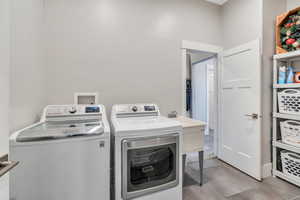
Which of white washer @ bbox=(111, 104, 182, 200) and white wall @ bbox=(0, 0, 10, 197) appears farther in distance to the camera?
white washer @ bbox=(111, 104, 182, 200)

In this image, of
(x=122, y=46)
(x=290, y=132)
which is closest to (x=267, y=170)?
(x=290, y=132)

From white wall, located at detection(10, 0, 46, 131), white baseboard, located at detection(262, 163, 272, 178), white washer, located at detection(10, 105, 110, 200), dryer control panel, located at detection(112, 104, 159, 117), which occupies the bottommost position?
white baseboard, located at detection(262, 163, 272, 178)

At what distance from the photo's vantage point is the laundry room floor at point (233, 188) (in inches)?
65.7

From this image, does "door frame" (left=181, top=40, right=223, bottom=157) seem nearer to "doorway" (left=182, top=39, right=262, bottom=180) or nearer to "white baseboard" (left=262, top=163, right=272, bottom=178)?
"doorway" (left=182, top=39, right=262, bottom=180)

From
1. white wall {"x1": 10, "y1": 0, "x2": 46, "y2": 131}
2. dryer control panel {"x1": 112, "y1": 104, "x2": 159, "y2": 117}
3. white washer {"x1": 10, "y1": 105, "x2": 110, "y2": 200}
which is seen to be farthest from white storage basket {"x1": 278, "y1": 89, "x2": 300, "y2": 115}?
white wall {"x1": 10, "y1": 0, "x2": 46, "y2": 131}

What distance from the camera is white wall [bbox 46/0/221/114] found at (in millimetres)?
1791

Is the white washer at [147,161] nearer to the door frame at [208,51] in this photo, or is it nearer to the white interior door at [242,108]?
the door frame at [208,51]

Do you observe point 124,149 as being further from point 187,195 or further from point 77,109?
point 187,195

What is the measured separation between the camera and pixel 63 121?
1545mm

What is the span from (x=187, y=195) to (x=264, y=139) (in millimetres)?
1390

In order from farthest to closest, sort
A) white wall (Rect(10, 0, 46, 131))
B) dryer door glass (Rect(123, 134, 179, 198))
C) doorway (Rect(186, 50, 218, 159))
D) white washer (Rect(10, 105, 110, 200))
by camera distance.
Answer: doorway (Rect(186, 50, 218, 159))
dryer door glass (Rect(123, 134, 179, 198))
white wall (Rect(10, 0, 46, 131))
white washer (Rect(10, 105, 110, 200))

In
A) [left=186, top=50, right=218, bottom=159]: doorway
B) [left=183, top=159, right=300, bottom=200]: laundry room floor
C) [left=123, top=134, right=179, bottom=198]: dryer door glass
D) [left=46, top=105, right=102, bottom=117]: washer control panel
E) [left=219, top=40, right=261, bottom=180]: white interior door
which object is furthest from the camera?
[left=186, top=50, right=218, bottom=159]: doorway

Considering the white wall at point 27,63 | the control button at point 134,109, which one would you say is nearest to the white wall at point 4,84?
the white wall at point 27,63

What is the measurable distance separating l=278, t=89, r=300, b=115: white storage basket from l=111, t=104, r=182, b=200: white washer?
1.60 m
